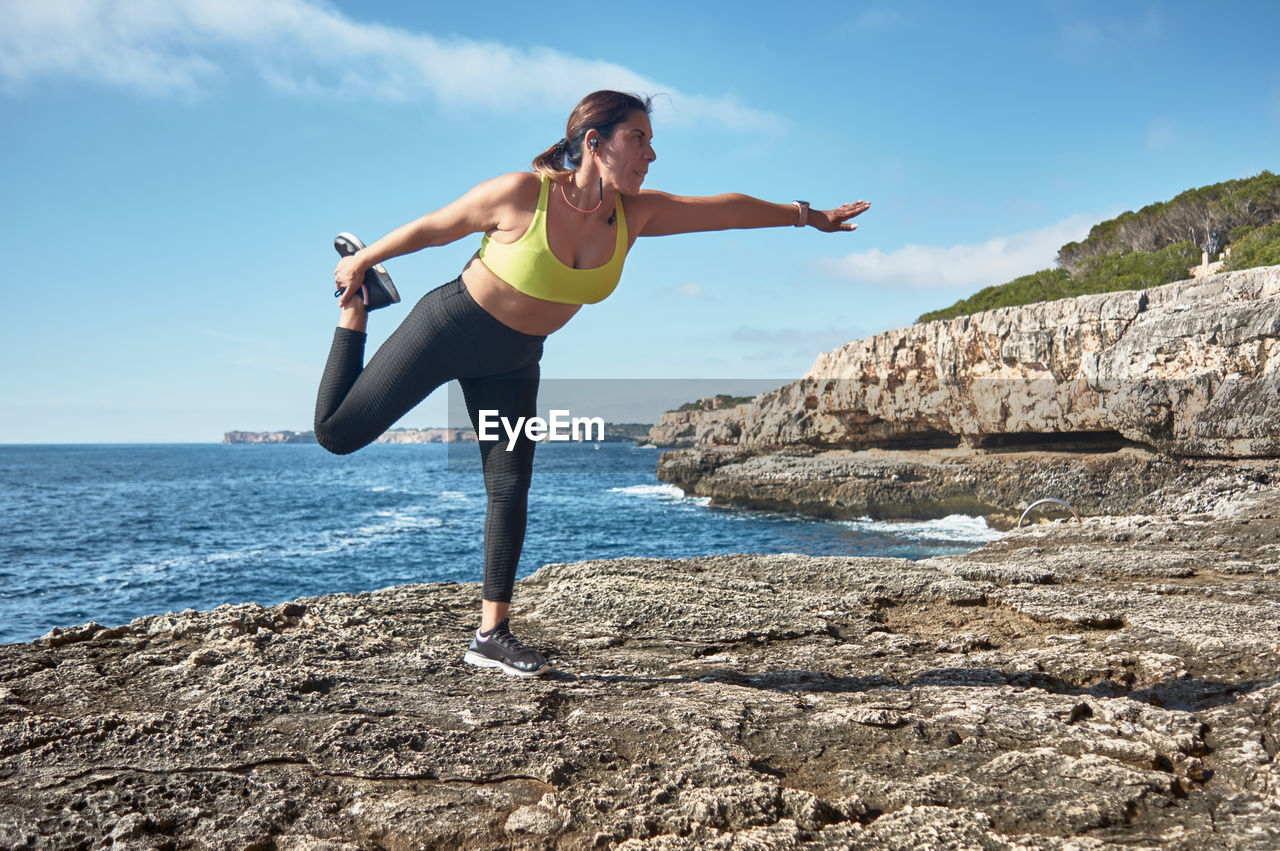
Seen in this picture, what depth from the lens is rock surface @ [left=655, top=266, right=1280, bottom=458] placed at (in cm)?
1697

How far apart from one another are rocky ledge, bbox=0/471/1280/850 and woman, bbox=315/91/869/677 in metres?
0.71

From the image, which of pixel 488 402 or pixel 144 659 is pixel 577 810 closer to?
pixel 488 402

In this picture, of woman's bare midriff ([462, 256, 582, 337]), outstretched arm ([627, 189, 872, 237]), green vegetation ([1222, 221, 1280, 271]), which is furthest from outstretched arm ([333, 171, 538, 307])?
green vegetation ([1222, 221, 1280, 271])

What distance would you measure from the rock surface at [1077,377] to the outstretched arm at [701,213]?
707 inches

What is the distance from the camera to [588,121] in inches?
112

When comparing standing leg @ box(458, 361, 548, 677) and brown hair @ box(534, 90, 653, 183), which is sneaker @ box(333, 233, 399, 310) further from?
brown hair @ box(534, 90, 653, 183)

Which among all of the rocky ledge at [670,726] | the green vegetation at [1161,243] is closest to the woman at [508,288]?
the rocky ledge at [670,726]

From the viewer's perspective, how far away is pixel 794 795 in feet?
6.74

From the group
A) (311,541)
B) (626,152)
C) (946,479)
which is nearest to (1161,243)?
(946,479)

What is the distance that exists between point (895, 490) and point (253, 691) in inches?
1011

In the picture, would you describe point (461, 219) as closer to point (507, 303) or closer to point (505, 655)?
point (507, 303)

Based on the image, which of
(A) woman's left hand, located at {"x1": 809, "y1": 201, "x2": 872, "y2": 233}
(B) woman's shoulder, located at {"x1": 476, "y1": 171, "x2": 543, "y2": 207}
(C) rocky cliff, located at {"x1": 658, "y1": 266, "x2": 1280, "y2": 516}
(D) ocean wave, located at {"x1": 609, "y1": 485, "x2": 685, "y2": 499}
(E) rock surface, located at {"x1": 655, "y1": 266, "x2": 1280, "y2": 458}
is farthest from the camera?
(D) ocean wave, located at {"x1": 609, "y1": 485, "x2": 685, "y2": 499}

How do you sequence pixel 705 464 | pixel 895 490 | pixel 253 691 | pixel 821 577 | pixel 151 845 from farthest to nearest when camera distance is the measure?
1. pixel 705 464
2. pixel 895 490
3. pixel 821 577
4. pixel 253 691
5. pixel 151 845

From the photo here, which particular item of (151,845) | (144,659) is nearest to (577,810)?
(151,845)
